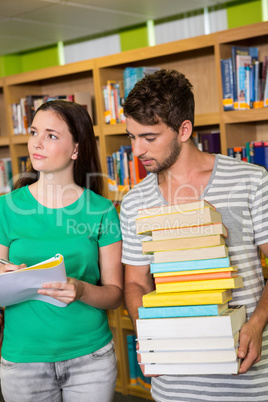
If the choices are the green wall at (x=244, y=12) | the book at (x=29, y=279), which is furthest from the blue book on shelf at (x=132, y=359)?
the green wall at (x=244, y=12)

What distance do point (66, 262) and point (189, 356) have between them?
577mm

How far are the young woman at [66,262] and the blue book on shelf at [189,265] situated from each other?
Result: 321 millimetres

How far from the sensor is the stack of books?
51.6 inches

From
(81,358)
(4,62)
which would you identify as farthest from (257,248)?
(4,62)

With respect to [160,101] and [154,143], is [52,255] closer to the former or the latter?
[154,143]

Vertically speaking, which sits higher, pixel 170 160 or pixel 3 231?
pixel 170 160

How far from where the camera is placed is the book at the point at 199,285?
4.33 ft

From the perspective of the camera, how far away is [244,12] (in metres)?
3.97

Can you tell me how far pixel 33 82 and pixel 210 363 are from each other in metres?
3.52

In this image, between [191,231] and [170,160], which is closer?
[191,231]

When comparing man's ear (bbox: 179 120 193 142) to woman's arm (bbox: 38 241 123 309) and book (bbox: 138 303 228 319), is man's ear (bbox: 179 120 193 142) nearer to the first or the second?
woman's arm (bbox: 38 241 123 309)

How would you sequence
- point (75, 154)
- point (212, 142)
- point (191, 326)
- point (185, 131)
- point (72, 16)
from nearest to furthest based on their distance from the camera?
point (191, 326) → point (185, 131) → point (75, 154) → point (212, 142) → point (72, 16)

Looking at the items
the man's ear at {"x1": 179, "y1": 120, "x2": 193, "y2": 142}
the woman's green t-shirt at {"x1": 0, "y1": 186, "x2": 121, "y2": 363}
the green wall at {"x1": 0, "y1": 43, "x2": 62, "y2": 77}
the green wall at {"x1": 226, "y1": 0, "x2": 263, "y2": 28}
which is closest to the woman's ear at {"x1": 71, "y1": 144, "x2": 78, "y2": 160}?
the woman's green t-shirt at {"x1": 0, "y1": 186, "x2": 121, "y2": 363}

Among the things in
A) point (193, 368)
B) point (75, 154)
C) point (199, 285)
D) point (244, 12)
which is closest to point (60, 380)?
point (193, 368)
